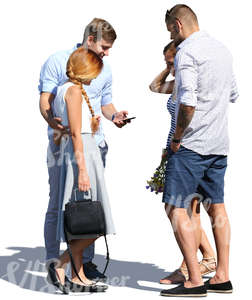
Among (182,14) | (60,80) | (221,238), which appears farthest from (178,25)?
(221,238)

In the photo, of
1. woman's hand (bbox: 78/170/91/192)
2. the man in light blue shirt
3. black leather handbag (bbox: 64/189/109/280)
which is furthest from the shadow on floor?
woman's hand (bbox: 78/170/91/192)

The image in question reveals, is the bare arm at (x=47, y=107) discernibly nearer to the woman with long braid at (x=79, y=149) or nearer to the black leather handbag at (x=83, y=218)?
the woman with long braid at (x=79, y=149)

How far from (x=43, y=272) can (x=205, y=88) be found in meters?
2.52

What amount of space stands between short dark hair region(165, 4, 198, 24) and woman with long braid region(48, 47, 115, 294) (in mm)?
743

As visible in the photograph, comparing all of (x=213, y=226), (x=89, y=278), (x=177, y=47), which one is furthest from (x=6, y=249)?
(x=177, y=47)

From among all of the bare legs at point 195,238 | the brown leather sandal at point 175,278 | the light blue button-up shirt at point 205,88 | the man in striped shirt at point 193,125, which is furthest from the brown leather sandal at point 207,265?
the light blue button-up shirt at point 205,88

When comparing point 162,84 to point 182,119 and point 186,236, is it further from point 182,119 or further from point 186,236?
point 186,236

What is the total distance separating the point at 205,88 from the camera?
7332 mm

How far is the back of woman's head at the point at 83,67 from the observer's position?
24.6ft

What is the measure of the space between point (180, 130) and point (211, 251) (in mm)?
1612

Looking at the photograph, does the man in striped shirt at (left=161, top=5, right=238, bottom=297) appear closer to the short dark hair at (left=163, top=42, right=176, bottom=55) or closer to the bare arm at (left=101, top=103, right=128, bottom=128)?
the short dark hair at (left=163, top=42, right=176, bottom=55)

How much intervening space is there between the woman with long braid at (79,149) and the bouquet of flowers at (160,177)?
0.57 m

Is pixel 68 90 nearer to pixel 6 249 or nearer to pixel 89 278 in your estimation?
pixel 89 278

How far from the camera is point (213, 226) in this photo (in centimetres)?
777
